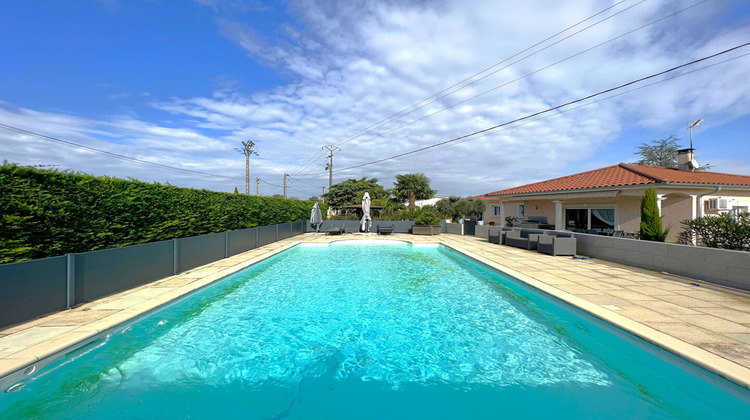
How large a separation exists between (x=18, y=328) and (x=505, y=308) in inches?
312

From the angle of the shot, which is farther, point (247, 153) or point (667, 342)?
point (247, 153)

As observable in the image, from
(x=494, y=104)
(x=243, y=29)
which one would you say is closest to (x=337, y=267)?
(x=243, y=29)

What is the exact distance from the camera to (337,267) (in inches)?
411

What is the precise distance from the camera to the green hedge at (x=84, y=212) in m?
4.38

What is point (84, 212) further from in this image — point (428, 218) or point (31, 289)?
point (428, 218)

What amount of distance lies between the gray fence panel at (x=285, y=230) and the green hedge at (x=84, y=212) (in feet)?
22.6

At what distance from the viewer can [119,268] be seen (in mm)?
6062

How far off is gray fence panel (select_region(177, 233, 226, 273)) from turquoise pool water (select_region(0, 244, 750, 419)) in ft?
7.33

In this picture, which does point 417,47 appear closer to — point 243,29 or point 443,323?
point 243,29

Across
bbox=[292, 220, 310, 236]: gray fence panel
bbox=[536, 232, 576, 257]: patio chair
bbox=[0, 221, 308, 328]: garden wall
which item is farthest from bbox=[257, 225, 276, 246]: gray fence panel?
bbox=[536, 232, 576, 257]: patio chair

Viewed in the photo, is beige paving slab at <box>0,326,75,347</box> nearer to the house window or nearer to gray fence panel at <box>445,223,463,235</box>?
the house window

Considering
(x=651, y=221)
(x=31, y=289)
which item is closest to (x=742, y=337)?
(x=651, y=221)

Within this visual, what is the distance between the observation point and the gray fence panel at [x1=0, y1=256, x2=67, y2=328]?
4082mm

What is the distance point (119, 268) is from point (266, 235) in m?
8.40
